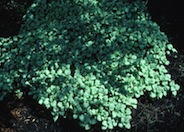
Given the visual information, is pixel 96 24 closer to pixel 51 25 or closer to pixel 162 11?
pixel 51 25

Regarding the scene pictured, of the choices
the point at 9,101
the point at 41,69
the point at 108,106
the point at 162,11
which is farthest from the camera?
the point at 162,11

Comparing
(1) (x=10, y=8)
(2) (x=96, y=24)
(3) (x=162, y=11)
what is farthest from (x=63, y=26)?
(3) (x=162, y=11)

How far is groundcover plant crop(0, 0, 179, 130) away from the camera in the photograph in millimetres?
3096

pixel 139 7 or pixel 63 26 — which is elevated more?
pixel 139 7

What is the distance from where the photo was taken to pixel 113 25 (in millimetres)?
3791

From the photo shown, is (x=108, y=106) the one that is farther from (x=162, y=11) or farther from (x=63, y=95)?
(x=162, y=11)

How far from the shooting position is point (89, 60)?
3488mm

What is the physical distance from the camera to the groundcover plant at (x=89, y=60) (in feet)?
10.2

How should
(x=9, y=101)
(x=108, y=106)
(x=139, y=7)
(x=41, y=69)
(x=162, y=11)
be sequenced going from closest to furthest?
1. (x=108, y=106)
2. (x=41, y=69)
3. (x=9, y=101)
4. (x=139, y=7)
5. (x=162, y=11)

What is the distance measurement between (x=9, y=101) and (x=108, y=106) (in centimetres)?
150

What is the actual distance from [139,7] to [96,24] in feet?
2.73

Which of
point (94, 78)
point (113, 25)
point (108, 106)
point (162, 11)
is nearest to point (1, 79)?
point (94, 78)

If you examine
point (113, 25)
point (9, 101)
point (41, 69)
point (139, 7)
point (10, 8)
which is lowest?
point (9, 101)

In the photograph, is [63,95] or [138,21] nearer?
[63,95]
